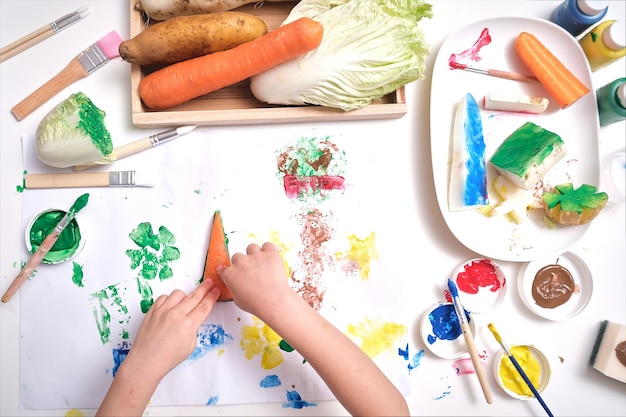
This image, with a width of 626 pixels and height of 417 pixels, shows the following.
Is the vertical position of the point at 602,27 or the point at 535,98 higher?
the point at 602,27

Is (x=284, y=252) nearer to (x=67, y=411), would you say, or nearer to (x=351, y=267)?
(x=351, y=267)

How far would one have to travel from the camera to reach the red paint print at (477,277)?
1.19m

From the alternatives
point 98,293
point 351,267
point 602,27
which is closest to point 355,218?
point 351,267

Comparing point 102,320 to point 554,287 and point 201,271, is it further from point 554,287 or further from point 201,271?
point 554,287

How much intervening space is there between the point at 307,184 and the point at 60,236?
61 cm

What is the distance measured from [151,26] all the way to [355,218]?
66cm

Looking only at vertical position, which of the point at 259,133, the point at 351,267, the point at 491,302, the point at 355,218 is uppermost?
the point at 259,133

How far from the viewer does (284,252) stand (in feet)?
3.89

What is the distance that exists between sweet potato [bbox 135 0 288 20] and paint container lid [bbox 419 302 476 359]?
87 centimetres

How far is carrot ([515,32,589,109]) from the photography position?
3.85 feet

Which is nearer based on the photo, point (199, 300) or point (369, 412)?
point (369, 412)

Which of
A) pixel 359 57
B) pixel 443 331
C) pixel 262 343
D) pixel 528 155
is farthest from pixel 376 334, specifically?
pixel 359 57

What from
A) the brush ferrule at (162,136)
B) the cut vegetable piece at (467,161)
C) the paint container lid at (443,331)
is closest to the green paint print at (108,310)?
the brush ferrule at (162,136)

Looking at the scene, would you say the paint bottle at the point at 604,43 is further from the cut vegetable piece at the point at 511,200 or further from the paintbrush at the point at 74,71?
the paintbrush at the point at 74,71
